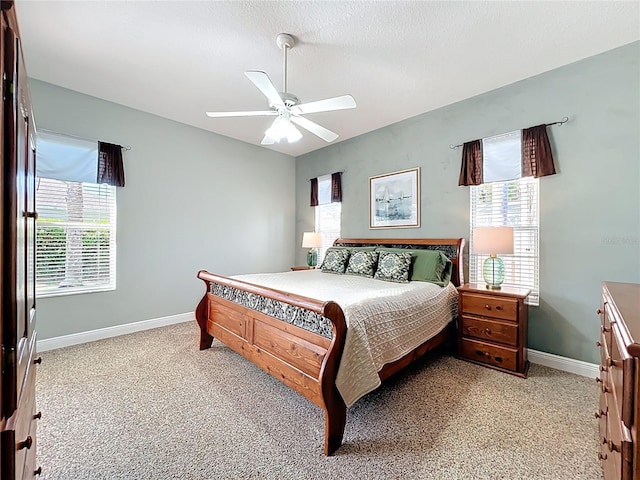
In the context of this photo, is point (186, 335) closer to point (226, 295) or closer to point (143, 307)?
point (143, 307)

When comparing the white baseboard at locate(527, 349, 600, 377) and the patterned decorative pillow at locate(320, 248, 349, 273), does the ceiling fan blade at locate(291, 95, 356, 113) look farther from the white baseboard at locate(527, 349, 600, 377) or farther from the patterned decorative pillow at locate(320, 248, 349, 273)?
the white baseboard at locate(527, 349, 600, 377)

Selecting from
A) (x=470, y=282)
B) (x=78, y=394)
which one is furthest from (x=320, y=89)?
(x=78, y=394)

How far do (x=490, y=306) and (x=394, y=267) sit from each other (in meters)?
0.99

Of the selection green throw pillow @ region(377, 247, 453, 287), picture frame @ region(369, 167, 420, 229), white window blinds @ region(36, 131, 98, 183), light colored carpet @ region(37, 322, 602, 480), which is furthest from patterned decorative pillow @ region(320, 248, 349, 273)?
white window blinds @ region(36, 131, 98, 183)

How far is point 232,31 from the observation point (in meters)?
2.29

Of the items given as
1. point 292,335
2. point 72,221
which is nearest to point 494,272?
point 292,335

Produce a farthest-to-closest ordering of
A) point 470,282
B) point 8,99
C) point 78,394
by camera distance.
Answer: point 470,282, point 78,394, point 8,99

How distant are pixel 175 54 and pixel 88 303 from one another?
9.56ft

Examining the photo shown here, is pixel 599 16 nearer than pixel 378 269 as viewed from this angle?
Yes

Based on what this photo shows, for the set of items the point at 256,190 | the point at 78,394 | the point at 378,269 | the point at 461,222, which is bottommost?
the point at 78,394

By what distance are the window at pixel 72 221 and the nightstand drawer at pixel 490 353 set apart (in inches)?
163

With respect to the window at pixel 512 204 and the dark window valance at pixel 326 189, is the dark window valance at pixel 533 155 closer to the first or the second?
the window at pixel 512 204

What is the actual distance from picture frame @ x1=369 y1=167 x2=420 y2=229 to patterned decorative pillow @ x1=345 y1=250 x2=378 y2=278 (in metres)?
0.74

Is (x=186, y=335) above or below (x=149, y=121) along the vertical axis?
below
